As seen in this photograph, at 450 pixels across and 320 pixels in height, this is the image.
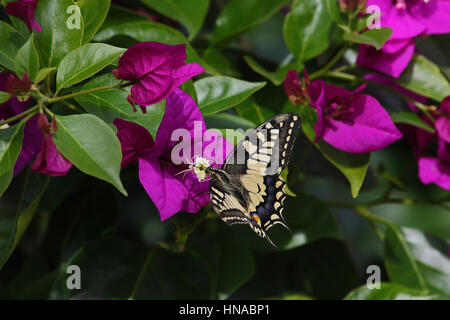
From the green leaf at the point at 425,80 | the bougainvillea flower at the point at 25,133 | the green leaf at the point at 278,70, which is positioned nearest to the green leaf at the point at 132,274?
the bougainvillea flower at the point at 25,133

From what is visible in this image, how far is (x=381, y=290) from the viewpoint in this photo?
2.49 ft

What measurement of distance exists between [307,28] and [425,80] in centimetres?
18

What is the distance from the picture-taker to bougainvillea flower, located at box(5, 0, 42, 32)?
1.83 ft

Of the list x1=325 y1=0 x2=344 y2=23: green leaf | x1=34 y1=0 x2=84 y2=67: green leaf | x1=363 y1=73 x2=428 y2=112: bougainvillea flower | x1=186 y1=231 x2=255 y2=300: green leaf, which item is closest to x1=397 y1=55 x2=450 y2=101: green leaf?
x1=363 y1=73 x2=428 y2=112: bougainvillea flower

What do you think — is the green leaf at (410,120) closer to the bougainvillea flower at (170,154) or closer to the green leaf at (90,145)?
the bougainvillea flower at (170,154)

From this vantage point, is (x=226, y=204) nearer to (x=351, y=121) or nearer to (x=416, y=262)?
(x=351, y=121)

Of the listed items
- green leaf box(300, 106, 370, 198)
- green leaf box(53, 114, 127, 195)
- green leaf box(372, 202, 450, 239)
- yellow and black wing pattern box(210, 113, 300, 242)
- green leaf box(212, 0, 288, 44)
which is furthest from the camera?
green leaf box(372, 202, 450, 239)

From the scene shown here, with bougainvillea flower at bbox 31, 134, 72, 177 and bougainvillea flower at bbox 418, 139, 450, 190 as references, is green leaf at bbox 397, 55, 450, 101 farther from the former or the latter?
bougainvillea flower at bbox 31, 134, 72, 177

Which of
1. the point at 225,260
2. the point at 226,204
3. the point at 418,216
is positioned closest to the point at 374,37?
the point at 226,204

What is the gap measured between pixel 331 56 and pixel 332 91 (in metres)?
0.15

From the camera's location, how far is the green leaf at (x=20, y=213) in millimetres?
622

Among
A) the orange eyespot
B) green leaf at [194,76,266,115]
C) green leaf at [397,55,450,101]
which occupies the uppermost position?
green leaf at [194,76,266,115]

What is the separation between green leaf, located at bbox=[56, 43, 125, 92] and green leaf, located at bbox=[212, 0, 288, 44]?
1.02 feet
